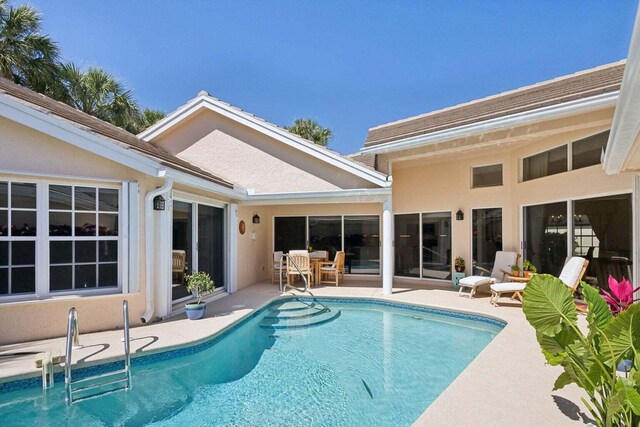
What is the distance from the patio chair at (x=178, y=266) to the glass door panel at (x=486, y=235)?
11.5 m

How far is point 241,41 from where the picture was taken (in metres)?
16.4

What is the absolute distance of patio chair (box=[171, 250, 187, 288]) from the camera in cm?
952

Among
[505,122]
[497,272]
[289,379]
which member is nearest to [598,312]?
[289,379]

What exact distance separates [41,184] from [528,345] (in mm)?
11311

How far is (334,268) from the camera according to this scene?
14.4m

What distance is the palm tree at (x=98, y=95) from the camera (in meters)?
16.4

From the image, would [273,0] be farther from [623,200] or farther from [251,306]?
[623,200]

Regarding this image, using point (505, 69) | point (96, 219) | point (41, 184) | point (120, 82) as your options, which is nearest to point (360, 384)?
point (96, 219)

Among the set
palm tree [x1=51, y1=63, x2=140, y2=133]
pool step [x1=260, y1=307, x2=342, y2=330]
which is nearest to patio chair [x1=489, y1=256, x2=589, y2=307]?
pool step [x1=260, y1=307, x2=342, y2=330]

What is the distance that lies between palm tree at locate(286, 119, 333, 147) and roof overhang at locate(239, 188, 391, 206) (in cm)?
1636

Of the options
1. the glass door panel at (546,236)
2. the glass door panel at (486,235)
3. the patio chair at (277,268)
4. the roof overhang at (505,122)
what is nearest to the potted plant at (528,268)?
the glass door panel at (546,236)

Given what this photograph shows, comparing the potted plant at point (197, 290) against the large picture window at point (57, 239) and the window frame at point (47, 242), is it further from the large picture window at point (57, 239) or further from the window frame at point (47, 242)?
the large picture window at point (57, 239)

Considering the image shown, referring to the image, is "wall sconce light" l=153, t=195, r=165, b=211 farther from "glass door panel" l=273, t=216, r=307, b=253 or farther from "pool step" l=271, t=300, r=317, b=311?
"glass door panel" l=273, t=216, r=307, b=253

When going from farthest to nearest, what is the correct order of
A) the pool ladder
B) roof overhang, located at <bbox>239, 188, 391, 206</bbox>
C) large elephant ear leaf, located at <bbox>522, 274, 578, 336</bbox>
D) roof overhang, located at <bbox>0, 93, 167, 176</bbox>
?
roof overhang, located at <bbox>239, 188, 391, 206</bbox> < roof overhang, located at <bbox>0, 93, 167, 176</bbox> < the pool ladder < large elephant ear leaf, located at <bbox>522, 274, 578, 336</bbox>
